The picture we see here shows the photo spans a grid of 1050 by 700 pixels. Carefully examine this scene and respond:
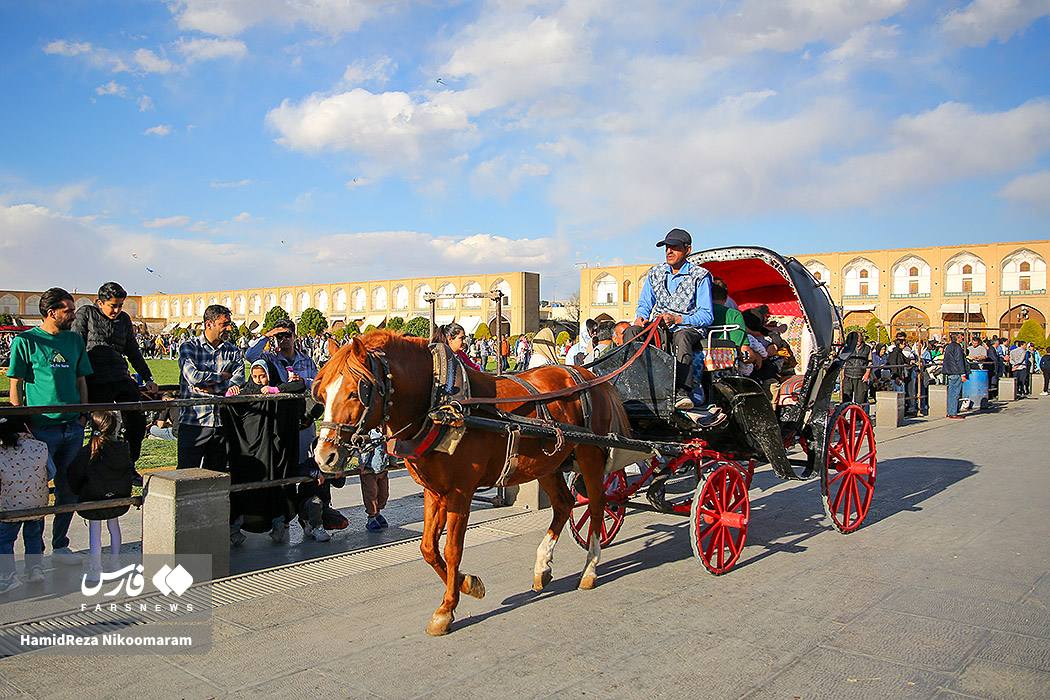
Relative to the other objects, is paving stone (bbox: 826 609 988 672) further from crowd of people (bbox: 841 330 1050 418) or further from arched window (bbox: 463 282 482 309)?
arched window (bbox: 463 282 482 309)

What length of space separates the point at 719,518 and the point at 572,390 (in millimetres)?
1601

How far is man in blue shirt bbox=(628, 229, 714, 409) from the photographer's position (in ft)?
21.1

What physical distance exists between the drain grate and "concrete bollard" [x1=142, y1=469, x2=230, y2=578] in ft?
0.88

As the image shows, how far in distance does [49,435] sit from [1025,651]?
21.1ft

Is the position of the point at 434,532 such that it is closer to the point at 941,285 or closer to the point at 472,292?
the point at 941,285

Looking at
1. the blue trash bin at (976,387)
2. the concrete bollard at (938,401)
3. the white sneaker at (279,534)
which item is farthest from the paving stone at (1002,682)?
the blue trash bin at (976,387)

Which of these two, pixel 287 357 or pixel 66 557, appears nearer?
pixel 66 557

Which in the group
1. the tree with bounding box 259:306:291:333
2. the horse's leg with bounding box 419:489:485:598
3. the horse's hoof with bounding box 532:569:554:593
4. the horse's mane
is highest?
the tree with bounding box 259:306:291:333

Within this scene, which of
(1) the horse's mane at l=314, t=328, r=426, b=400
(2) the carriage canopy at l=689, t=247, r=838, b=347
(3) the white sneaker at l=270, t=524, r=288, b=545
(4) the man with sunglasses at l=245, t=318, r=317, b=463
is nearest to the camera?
(1) the horse's mane at l=314, t=328, r=426, b=400

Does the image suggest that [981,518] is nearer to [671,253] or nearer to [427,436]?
[671,253]

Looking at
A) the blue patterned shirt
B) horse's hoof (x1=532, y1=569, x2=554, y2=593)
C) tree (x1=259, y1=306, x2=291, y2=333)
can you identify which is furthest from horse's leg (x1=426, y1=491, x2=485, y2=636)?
the blue patterned shirt

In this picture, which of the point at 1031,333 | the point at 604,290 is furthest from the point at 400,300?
the point at 1031,333

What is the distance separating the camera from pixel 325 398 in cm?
436

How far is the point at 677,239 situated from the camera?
693 cm
